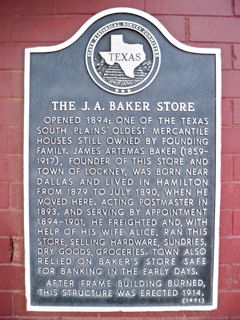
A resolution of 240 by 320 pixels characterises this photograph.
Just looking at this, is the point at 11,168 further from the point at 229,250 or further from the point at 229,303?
the point at 229,303

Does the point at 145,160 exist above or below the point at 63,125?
below

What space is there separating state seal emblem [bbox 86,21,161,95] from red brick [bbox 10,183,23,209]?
0.93 meters

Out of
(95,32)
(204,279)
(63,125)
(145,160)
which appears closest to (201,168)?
(145,160)

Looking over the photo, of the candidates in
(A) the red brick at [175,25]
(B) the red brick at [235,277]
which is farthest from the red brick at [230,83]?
(B) the red brick at [235,277]

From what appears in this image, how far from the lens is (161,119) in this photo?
226 cm

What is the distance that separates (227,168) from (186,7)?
117 centimetres

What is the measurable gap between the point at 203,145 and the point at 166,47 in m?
0.73

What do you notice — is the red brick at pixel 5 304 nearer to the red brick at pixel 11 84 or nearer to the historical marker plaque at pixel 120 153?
the historical marker plaque at pixel 120 153

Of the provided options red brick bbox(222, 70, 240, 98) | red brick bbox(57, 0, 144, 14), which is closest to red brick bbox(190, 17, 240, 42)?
red brick bbox(222, 70, 240, 98)

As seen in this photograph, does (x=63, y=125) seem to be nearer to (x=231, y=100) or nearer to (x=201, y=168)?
(x=201, y=168)

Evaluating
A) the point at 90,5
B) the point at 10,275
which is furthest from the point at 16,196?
the point at 90,5

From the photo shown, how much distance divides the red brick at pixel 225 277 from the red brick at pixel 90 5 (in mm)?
1948

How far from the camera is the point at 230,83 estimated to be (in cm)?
230

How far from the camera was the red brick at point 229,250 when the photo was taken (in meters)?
2.35
